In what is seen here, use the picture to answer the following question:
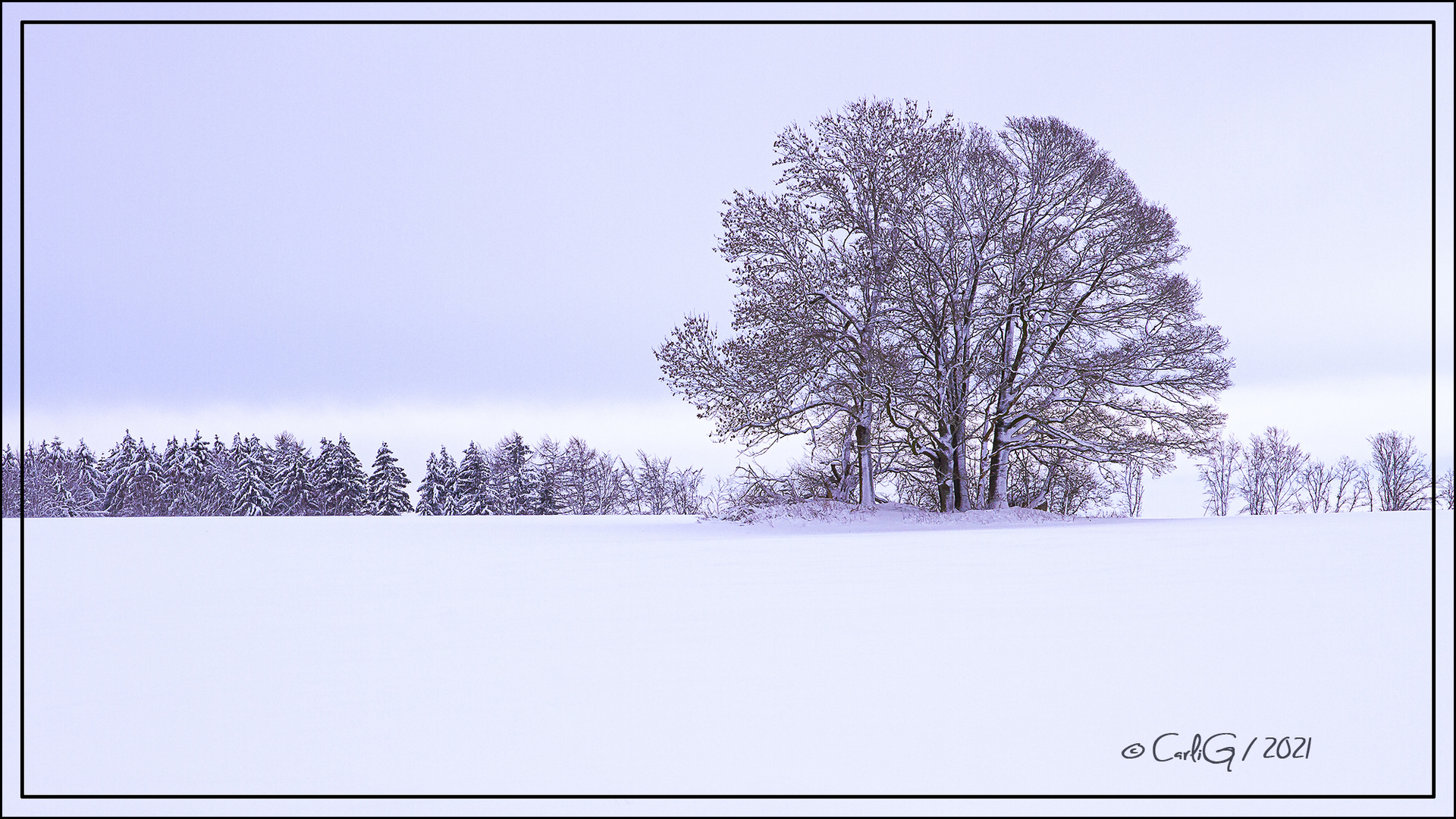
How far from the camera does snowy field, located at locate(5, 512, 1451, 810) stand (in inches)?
143

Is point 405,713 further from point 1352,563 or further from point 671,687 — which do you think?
point 1352,563

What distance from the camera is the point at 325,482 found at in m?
39.0

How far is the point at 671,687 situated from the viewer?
456cm

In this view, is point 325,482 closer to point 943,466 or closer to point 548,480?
point 548,480

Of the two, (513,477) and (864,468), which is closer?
(864,468)

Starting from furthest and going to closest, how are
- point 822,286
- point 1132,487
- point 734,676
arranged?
point 1132,487 < point 822,286 < point 734,676
